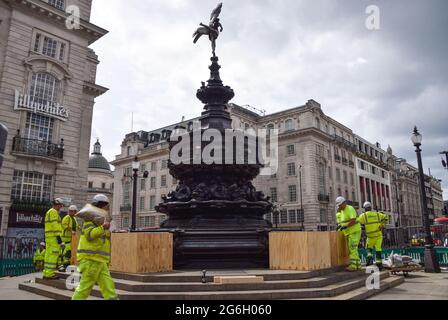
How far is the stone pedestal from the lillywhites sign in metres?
22.2

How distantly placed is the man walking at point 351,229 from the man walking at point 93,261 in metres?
6.37

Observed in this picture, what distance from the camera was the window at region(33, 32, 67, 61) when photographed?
24.8 meters

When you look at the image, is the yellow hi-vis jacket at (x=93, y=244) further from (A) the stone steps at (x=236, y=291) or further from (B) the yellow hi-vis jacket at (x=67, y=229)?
(B) the yellow hi-vis jacket at (x=67, y=229)

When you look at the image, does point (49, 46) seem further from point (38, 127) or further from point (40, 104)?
point (38, 127)

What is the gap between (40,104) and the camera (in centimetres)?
2438

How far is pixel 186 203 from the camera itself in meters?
9.34

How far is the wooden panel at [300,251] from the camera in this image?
7.49m

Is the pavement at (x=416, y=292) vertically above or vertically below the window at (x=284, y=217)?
below

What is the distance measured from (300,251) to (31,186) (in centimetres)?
2244

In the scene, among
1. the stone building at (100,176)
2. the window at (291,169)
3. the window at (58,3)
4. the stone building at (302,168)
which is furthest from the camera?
the stone building at (100,176)

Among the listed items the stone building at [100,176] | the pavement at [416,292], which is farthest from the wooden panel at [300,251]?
the stone building at [100,176]

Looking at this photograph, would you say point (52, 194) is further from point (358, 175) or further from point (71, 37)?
point (358, 175)

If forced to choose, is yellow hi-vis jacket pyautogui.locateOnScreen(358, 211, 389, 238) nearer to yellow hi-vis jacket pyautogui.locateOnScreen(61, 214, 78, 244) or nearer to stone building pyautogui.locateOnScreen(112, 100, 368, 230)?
yellow hi-vis jacket pyautogui.locateOnScreen(61, 214, 78, 244)
